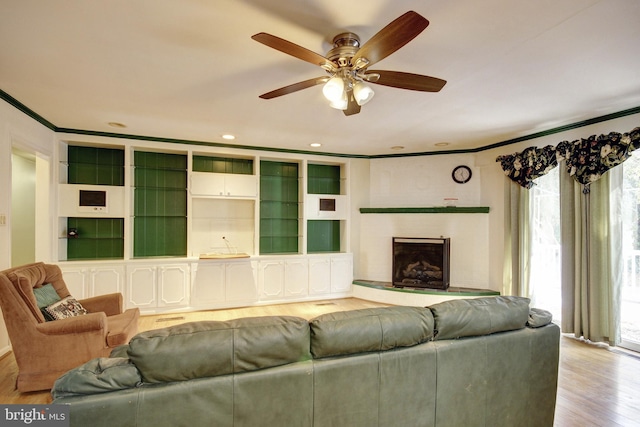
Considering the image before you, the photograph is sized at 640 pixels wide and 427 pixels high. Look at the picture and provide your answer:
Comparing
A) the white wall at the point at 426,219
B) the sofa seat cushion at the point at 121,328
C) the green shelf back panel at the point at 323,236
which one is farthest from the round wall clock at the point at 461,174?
the sofa seat cushion at the point at 121,328

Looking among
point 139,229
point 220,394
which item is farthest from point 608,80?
point 139,229

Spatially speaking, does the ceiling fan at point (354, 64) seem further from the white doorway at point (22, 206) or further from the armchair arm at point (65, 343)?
the white doorway at point (22, 206)

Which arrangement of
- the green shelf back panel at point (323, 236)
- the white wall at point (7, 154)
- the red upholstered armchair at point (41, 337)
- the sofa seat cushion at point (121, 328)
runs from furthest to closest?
1. the green shelf back panel at point (323, 236)
2. the white wall at point (7, 154)
3. the sofa seat cushion at point (121, 328)
4. the red upholstered armchair at point (41, 337)

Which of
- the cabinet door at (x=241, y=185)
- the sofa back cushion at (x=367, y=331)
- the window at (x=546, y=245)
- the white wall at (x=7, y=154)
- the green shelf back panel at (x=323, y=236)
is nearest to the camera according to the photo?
the sofa back cushion at (x=367, y=331)

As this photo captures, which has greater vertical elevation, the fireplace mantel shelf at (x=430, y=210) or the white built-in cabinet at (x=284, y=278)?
the fireplace mantel shelf at (x=430, y=210)

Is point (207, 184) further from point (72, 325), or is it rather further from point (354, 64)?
point (354, 64)

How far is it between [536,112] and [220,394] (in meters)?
3.99

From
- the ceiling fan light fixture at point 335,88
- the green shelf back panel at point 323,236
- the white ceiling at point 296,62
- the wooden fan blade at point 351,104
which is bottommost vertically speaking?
the green shelf back panel at point 323,236

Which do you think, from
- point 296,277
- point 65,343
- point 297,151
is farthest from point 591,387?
point 297,151

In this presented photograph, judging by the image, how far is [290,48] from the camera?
5.68 ft

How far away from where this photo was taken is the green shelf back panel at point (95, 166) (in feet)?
15.0

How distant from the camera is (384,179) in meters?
5.81

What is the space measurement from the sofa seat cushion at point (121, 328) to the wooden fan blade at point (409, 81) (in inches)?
110

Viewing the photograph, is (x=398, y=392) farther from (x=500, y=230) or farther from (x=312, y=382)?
(x=500, y=230)
